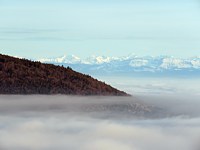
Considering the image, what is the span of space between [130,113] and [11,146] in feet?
72.6

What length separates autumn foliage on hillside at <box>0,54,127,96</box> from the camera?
164ft

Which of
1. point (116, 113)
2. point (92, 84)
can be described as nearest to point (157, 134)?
point (116, 113)

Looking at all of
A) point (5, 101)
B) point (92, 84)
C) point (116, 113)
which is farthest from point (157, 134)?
point (92, 84)

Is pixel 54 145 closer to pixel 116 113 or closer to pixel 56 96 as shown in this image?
pixel 116 113

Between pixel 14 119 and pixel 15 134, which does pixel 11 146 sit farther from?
pixel 14 119

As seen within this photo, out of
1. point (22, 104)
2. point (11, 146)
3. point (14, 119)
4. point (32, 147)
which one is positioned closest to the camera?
point (11, 146)

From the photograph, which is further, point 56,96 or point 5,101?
point 56,96

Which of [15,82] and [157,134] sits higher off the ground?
[15,82]

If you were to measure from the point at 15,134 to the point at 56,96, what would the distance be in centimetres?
2028

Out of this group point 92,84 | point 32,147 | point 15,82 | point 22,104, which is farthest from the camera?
point 92,84

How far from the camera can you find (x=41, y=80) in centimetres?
5006

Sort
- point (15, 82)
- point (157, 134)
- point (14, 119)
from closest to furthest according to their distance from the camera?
point (157, 134)
point (14, 119)
point (15, 82)

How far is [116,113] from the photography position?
47.2 metres

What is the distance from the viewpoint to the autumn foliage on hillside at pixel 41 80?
5006 cm
